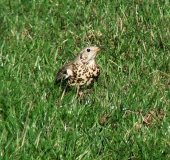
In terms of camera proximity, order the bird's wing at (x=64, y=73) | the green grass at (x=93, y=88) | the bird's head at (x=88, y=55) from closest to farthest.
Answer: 1. the green grass at (x=93, y=88)
2. the bird's wing at (x=64, y=73)
3. the bird's head at (x=88, y=55)

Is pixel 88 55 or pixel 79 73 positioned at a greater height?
pixel 88 55

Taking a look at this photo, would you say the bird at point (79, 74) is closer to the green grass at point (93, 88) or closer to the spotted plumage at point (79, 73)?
the spotted plumage at point (79, 73)

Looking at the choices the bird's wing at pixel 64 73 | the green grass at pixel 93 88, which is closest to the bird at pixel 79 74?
the bird's wing at pixel 64 73

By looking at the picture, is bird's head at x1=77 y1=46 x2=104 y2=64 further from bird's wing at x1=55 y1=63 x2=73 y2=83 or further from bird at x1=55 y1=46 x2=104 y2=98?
bird's wing at x1=55 y1=63 x2=73 y2=83

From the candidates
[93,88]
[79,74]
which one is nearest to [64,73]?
[79,74]

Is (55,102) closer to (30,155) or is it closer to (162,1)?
(30,155)

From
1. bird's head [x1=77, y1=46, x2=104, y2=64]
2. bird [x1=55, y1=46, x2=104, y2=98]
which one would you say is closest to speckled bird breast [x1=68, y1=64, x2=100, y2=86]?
bird [x1=55, y1=46, x2=104, y2=98]

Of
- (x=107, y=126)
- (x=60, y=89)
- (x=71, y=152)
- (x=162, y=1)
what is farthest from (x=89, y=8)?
(x=71, y=152)

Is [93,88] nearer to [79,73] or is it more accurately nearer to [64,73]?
[79,73]

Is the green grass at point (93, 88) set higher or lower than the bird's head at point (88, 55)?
lower
